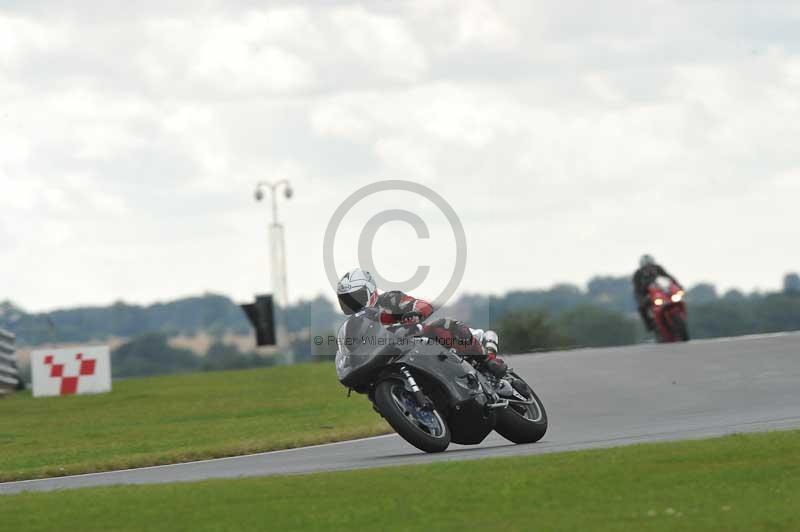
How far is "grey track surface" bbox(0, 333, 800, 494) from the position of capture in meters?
14.4

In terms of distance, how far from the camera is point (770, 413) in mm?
16891

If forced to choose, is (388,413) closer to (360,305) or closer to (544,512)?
(360,305)

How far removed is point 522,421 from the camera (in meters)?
14.9

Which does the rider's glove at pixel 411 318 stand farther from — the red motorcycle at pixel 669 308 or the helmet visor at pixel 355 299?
the red motorcycle at pixel 669 308

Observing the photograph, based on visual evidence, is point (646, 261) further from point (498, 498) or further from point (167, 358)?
point (167, 358)

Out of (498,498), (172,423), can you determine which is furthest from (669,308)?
(498,498)

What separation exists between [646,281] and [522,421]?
683 inches

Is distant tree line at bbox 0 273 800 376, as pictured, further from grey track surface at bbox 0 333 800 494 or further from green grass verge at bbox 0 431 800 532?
green grass verge at bbox 0 431 800 532

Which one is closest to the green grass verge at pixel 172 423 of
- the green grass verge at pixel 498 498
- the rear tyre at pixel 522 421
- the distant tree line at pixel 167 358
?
the rear tyre at pixel 522 421

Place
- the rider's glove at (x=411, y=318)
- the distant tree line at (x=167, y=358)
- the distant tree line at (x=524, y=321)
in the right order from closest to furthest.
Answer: the rider's glove at (x=411, y=318) → the distant tree line at (x=524, y=321) → the distant tree line at (x=167, y=358)

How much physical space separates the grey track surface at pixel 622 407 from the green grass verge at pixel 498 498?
4.71 ft

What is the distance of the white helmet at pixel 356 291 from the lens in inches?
555

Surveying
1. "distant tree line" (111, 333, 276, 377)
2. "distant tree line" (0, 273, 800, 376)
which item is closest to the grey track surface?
"distant tree line" (0, 273, 800, 376)

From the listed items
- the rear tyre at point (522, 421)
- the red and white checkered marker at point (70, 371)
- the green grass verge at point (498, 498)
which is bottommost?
the green grass verge at point (498, 498)
